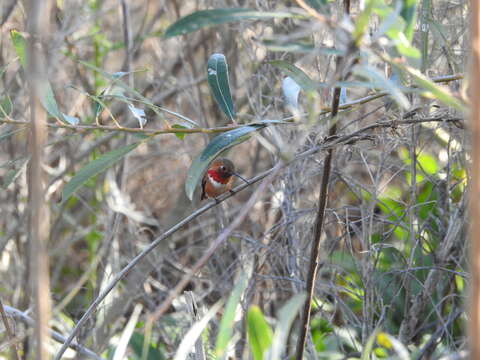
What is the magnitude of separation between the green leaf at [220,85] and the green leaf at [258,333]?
765 mm

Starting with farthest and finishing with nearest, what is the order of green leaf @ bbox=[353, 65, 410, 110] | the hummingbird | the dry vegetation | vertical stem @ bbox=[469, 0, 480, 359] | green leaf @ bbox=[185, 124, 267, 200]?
1. the hummingbird
2. the dry vegetation
3. green leaf @ bbox=[185, 124, 267, 200]
4. green leaf @ bbox=[353, 65, 410, 110]
5. vertical stem @ bbox=[469, 0, 480, 359]

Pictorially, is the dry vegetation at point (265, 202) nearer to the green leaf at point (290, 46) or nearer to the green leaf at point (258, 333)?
the green leaf at point (290, 46)

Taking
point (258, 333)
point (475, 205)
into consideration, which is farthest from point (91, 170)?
point (475, 205)

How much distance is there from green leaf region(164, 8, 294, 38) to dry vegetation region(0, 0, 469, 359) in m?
0.09

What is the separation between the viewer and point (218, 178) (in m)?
3.68

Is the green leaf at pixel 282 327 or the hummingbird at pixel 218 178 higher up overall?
the green leaf at pixel 282 327

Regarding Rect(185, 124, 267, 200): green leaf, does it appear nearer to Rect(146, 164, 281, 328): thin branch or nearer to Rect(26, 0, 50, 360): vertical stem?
Rect(146, 164, 281, 328): thin branch

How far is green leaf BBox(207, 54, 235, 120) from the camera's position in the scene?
191 cm

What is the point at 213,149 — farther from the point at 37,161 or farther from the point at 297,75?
the point at 37,161

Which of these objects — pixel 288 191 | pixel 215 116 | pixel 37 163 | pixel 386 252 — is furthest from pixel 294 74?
pixel 215 116

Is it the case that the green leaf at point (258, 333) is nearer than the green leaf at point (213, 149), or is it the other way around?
the green leaf at point (258, 333)

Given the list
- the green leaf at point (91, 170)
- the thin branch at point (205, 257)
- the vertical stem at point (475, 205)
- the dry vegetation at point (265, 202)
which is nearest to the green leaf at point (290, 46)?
the dry vegetation at point (265, 202)

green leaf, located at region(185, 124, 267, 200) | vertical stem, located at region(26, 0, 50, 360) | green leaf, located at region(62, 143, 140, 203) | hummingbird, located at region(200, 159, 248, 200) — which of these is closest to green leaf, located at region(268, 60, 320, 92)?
green leaf, located at region(185, 124, 267, 200)

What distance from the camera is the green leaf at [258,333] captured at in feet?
4.15
